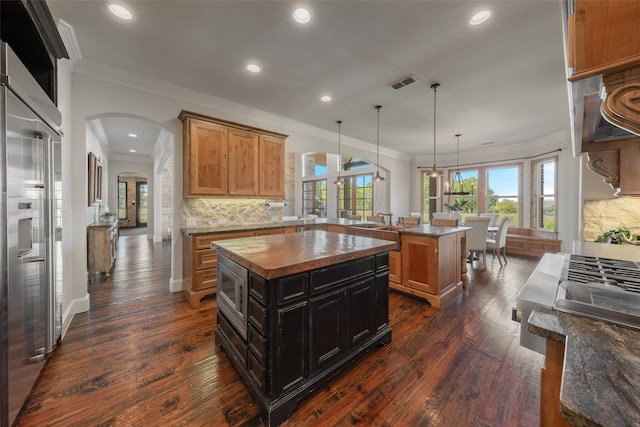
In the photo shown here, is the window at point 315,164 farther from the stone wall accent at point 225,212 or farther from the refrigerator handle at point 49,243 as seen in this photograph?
the refrigerator handle at point 49,243

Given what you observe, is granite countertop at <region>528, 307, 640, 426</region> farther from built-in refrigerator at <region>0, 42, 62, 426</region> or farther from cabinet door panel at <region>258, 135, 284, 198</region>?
cabinet door panel at <region>258, 135, 284, 198</region>

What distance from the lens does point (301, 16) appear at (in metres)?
2.08

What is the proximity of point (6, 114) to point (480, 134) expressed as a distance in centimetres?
691

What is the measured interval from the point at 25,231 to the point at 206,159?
208 centimetres

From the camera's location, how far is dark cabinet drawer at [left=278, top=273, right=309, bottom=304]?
4.84 ft

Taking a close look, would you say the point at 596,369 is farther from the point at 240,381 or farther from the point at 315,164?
the point at 315,164

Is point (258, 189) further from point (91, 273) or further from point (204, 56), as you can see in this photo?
point (91, 273)

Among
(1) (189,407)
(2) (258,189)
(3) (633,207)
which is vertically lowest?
(1) (189,407)

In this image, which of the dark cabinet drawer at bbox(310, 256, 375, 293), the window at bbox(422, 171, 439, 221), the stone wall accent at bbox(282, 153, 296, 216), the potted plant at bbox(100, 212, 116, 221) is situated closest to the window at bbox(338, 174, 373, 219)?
the window at bbox(422, 171, 439, 221)

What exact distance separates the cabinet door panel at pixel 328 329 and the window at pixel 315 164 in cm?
843

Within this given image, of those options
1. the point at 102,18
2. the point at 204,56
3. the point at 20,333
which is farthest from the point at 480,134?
the point at 20,333

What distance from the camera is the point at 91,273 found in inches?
166

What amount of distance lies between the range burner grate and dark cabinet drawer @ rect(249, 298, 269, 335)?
154 cm

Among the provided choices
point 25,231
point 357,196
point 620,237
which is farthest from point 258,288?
point 357,196
